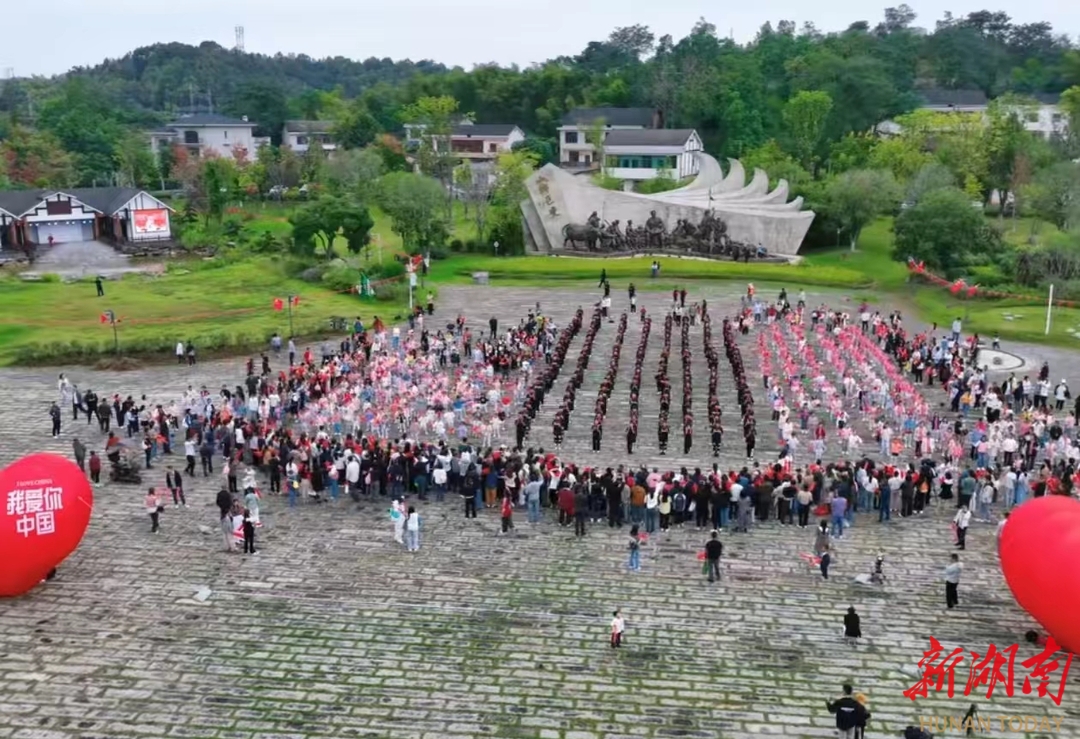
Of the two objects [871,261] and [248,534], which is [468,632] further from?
[871,261]

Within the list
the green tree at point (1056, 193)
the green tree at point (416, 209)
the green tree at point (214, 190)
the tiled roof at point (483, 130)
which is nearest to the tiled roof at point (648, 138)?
the tiled roof at point (483, 130)

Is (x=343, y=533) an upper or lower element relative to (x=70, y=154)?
lower

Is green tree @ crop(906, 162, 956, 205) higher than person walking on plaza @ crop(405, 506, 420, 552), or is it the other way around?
green tree @ crop(906, 162, 956, 205)

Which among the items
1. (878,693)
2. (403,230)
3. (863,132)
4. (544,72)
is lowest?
(878,693)

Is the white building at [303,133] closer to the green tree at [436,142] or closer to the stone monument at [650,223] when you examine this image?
the green tree at [436,142]

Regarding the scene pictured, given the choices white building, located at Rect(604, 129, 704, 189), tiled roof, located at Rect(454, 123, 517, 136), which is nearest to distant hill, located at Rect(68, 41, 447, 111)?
tiled roof, located at Rect(454, 123, 517, 136)

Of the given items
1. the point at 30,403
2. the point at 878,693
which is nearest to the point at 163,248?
the point at 30,403

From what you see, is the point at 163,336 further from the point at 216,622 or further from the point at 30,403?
the point at 216,622

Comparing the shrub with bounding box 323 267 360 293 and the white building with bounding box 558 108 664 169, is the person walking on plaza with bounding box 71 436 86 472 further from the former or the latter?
the white building with bounding box 558 108 664 169
